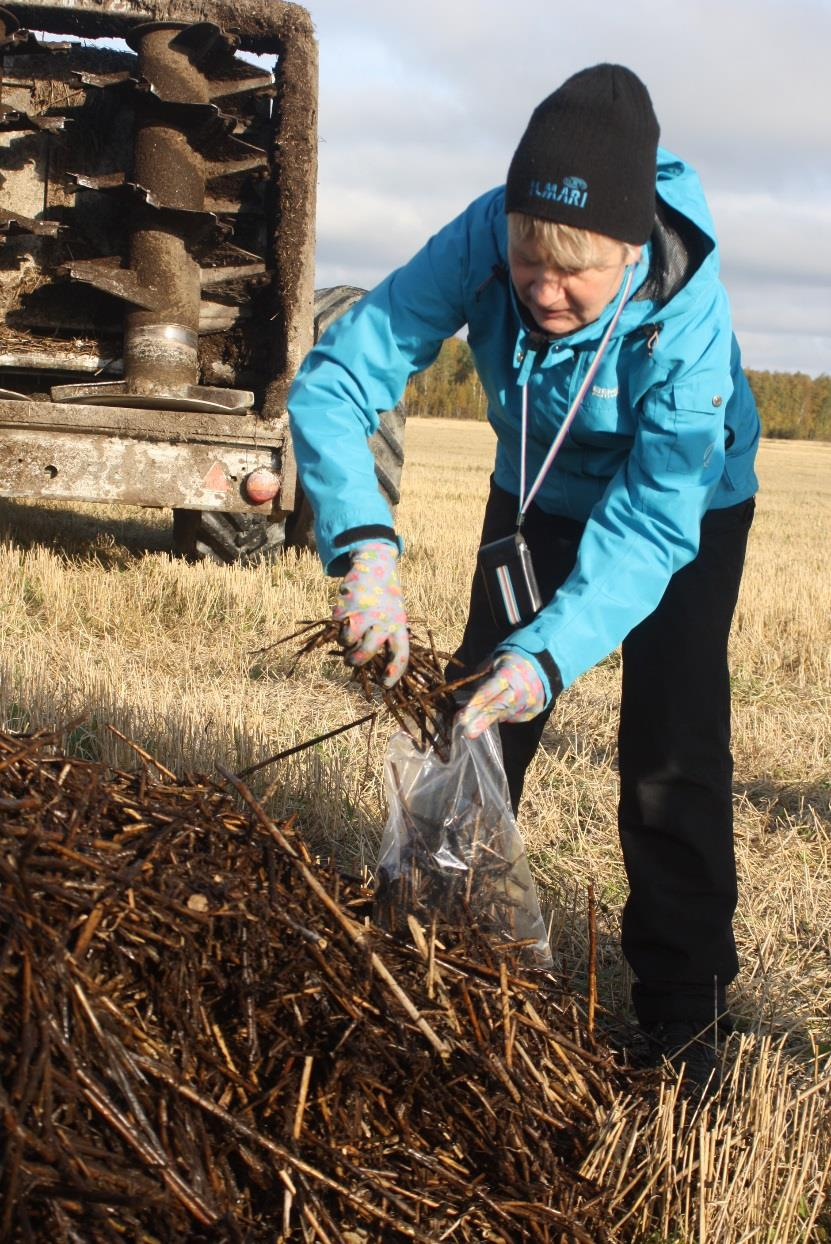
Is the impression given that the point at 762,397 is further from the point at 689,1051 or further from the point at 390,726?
the point at 689,1051

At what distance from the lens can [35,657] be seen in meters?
4.71

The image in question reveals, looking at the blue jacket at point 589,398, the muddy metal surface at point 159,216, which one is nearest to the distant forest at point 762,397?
the muddy metal surface at point 159,216

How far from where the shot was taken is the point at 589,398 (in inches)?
97.8

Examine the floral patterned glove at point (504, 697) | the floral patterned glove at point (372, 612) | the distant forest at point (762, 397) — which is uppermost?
the distant forest at point (762, 397)

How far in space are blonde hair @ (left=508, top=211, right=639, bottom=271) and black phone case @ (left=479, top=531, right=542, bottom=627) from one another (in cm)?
65

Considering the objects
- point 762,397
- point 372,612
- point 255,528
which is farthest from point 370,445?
point 762,397

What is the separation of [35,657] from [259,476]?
1.37 meters

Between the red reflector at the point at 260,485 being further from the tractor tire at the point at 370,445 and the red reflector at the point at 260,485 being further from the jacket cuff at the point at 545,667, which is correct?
the jacket cuff at the point at 545,667

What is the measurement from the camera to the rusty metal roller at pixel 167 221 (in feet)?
18.6

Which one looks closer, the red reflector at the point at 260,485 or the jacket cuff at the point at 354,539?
the jacket cuff at the point at 354,539

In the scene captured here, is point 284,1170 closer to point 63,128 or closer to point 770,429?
point 63,128

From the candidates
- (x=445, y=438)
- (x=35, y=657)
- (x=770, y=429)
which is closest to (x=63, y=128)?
(x=35, y=657)

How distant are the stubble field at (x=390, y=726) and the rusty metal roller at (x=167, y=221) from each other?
1.01 metres

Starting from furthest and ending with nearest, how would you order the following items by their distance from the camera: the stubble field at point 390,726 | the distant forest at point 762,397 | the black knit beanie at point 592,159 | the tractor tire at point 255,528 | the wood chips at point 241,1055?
the distant forest at point 762,397, the tractor tire at point 255,528, the stubble field at point 390,726, the black knit beanie at point 592,159, the wood chips at point 241,1055
